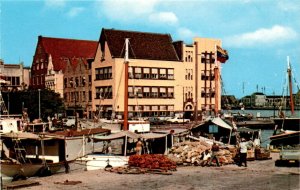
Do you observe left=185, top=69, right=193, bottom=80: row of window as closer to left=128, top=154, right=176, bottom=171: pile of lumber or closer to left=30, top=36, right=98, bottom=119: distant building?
left=30, top=36, right=98, bottom=119: distant building

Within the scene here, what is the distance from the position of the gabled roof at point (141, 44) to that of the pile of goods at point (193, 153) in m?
55.4

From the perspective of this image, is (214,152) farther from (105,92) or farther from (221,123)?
(105,92)

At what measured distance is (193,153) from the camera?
3547cm

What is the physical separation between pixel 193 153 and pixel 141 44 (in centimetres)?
6330

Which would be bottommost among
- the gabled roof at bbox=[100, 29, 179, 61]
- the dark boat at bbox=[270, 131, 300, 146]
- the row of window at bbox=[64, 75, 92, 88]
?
the dark boat at bbox=[270, 131, 300, 146]

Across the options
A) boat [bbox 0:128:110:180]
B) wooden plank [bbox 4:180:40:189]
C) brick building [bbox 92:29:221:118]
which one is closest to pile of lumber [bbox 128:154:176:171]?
A: boat [bbox 0:128:110:180]

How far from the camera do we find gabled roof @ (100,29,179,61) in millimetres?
94062

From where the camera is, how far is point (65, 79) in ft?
359

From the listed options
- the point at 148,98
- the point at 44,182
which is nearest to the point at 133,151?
the point at 44,182

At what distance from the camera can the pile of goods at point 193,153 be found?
1369 inches

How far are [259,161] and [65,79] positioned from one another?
7835cm

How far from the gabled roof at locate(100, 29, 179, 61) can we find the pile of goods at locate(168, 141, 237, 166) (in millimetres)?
55403

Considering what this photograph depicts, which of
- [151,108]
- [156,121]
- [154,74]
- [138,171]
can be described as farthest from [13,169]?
[154,74]

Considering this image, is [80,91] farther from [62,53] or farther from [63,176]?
[63,176]
